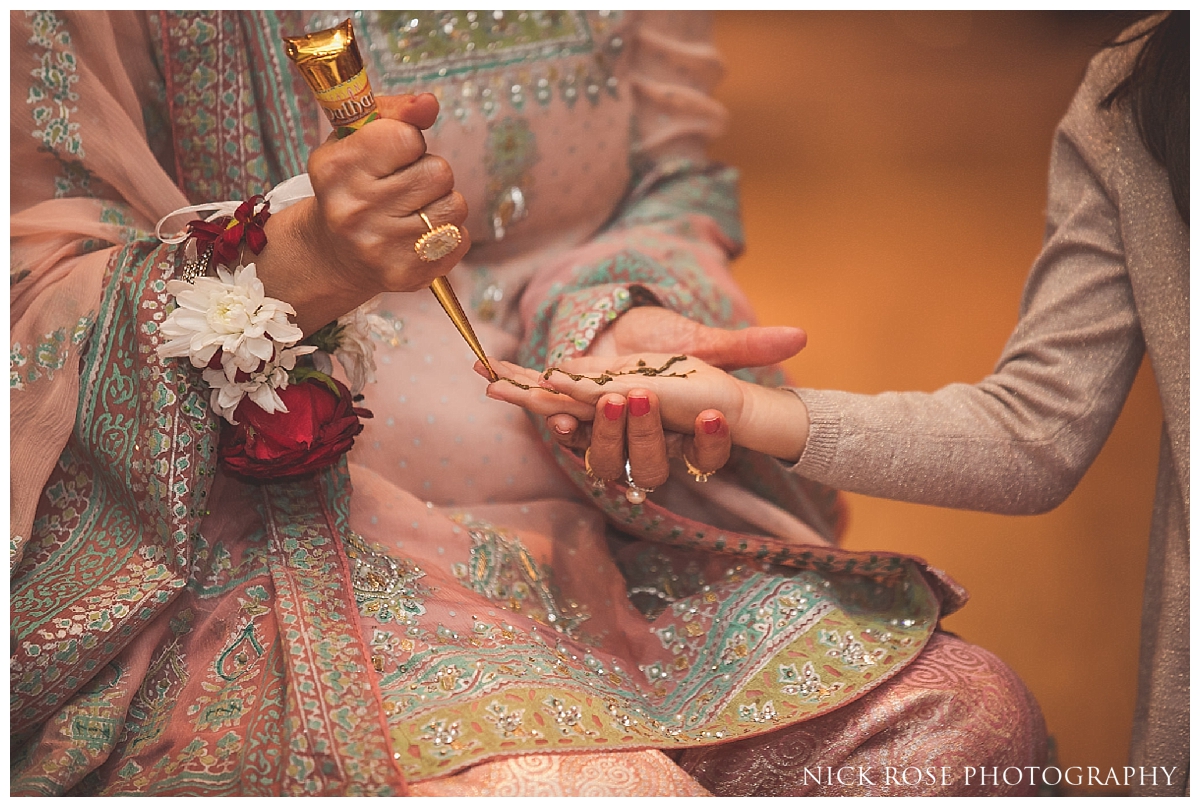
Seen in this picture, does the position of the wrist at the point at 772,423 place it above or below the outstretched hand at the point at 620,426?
below

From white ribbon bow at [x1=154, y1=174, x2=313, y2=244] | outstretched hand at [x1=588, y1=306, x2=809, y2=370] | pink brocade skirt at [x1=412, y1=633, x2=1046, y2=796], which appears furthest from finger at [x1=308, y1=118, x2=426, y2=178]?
pink brocade skirt at [x1=412, y1=633, x2=1046, y2=796]

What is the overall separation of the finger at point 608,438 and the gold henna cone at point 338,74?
0.58 feet

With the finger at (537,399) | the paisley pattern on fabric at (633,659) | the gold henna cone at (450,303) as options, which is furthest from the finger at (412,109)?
the paisley pattern on fabric at (633,659)

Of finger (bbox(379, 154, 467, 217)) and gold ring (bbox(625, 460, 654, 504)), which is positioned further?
gold ring (bbox(625, 460, 654, 504))

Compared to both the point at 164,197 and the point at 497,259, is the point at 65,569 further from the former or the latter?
the point at 497,259

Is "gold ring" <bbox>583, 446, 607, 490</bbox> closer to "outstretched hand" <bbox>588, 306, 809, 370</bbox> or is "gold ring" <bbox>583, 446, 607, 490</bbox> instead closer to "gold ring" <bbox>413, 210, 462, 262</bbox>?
"outstretched hand" <bbox>588, 306, 809, 370</bbox>

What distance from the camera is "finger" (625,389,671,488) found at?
2.34 ft

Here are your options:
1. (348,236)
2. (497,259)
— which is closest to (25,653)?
(348,236)

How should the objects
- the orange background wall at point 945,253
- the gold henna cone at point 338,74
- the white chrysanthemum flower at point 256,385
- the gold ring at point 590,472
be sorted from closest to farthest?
the gold henna cone at point 338,74 < the white chrysanthemum flower at point 256,385 < the gold ring at point 590,472 < the orange background wall at point 945,253

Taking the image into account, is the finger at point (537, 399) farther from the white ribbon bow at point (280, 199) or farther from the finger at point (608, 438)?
the white ribbon bow at point (280, 199)

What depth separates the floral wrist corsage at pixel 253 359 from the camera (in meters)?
0.64

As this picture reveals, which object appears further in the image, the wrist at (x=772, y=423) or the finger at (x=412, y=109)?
the wrist at (x=772, y=423)

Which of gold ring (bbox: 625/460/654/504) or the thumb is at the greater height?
the thumb

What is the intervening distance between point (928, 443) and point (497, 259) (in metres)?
0.46
